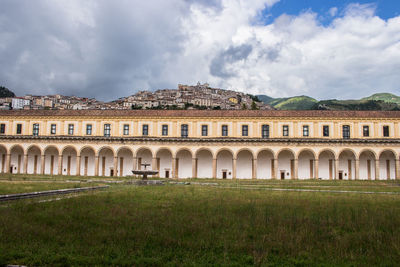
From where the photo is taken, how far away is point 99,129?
148 feet

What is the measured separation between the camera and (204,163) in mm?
45438

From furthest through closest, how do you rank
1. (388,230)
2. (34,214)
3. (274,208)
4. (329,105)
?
(329,105)
(274,208)
(34,214)
(388,230)

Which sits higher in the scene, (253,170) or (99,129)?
(99,129)

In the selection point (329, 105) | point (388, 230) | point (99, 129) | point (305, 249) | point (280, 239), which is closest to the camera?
point (305, 249)

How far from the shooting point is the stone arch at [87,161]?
153 ft

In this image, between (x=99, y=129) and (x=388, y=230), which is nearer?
(x=388, y=230)

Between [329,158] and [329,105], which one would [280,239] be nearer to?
[329,158]

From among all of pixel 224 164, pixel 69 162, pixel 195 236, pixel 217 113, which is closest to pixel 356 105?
pixel 224 164

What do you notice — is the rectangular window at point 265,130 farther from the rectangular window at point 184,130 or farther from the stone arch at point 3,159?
the stone arch at point 3,159

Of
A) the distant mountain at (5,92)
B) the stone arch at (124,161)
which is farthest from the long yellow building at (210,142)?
the distant mountain at (5,92)

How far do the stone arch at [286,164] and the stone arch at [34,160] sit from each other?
3357cm

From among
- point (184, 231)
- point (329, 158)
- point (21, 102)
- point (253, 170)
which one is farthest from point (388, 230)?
point (21, 102)

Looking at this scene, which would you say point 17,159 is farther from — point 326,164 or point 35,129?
point 326,164

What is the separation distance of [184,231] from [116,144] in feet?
119
